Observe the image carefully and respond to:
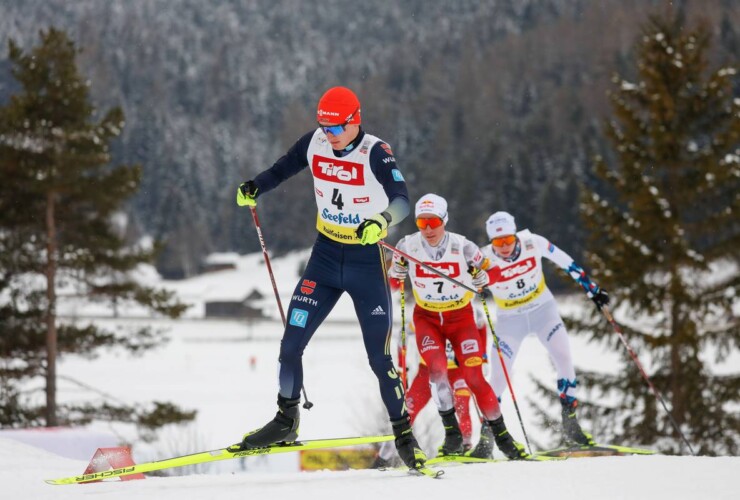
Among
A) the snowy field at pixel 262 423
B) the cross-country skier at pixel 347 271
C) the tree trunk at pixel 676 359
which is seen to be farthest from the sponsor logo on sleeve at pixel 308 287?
the tree trunk at pixel 676 359

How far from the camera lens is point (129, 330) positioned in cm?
1970

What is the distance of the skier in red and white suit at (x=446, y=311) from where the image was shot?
7.13 metres

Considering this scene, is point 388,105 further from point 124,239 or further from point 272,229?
point 124,239

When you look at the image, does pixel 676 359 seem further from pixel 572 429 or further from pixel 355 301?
pixel 355 301

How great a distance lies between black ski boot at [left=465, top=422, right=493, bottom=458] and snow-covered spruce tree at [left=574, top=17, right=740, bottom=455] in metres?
9.59

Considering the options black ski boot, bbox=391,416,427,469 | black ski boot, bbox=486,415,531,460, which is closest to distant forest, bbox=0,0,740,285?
black ski boot, bbox=486,415,531,460

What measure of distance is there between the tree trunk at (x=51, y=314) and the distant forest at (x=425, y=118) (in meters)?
42.7

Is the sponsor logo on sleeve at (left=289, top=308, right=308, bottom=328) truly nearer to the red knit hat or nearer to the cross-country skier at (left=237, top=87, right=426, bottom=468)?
the cross-country skier at (left=237, top=87, right=426, bottom=468)

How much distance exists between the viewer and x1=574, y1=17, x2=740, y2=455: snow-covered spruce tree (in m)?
16.5

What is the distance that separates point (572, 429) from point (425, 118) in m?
119

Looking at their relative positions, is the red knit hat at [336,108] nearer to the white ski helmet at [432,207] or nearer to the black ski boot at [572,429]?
the white ski helmet at [432,207]

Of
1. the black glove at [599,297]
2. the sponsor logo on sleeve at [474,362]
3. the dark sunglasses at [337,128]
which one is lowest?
the sponsor logo on sleeve at [474,362]

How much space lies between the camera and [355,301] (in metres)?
5.62

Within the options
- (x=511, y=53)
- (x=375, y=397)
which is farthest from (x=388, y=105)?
(x=375, y=397)
